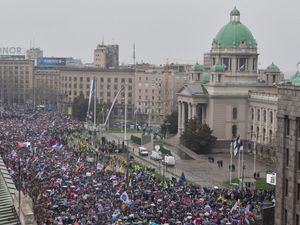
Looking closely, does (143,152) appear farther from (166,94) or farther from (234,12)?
(166,94)

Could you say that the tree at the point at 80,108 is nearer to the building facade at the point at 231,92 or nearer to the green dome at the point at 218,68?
the building facade at the point at 231,92

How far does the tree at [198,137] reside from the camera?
8831 cm

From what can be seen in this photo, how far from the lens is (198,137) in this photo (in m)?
88.1

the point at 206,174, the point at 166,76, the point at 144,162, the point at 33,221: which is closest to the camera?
the point at 33,221

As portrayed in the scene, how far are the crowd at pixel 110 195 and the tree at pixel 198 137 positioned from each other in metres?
19.7


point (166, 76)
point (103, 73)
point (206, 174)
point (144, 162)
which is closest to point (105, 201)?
point (206, 174)

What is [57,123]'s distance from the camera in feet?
354

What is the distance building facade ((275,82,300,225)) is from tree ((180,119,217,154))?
5135 cm

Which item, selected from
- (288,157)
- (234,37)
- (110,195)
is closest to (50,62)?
(234,37)

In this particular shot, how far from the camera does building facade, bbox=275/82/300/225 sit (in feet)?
115

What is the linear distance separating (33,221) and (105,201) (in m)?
8.24

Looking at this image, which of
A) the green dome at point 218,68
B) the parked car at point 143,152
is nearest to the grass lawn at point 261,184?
the parked car at point 143,152

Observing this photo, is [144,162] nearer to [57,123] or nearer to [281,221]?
[57,123]

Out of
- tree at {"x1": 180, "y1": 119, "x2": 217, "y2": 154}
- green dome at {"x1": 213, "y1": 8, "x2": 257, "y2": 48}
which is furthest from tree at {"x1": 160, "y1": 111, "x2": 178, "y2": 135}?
tree at {"x1": 180, "y1": 119, "x2": 217, "y2": 154}
